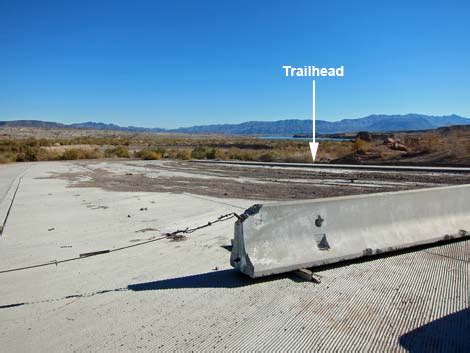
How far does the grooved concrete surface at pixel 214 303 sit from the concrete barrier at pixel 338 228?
220 millimetres

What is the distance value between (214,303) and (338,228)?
220 centimetres

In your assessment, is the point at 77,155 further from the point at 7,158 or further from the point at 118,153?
the point at 7,158

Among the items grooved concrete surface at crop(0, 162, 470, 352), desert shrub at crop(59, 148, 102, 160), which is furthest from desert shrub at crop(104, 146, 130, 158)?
grooved concrete surface at crop(0, 162, 470, 352)

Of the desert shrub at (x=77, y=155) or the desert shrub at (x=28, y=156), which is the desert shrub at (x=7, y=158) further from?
the desert shrub at (x=77, y=155)

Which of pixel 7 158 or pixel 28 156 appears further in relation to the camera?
pixel 28 156

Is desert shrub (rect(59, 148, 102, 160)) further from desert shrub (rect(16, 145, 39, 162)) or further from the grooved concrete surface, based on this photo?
the grooved concrete surface

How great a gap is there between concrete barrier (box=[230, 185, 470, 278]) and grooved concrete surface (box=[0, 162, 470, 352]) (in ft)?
0.72

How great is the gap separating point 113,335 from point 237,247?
1.93 m

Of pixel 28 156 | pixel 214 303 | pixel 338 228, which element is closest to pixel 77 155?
pixel 28 156

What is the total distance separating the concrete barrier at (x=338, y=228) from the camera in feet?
18.7

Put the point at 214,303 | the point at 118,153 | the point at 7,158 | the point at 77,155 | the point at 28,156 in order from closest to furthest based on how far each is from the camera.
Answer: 1. the point at 214,303
2. the point at 7,158
3. the point at 28,156
4. the point at 77,155
5. the point at 118,153

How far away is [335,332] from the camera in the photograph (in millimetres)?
4309

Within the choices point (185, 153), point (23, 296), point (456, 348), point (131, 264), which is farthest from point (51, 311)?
point (185, 153)

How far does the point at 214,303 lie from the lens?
5.07 metres
